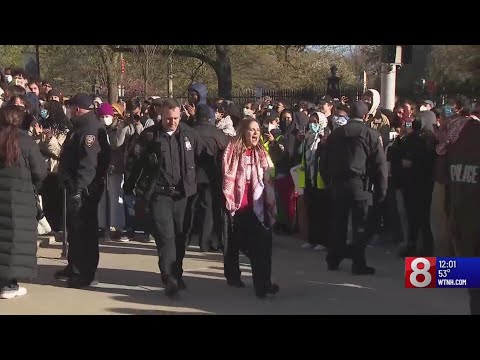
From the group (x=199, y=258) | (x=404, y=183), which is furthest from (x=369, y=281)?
(x=199, y=258)

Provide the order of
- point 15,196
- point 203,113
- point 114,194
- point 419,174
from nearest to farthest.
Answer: point 15,196, point 203,113, point 419,174, point 114,194

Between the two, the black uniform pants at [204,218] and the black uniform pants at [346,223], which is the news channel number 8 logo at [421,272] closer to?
the black uniform pants at [346,223]

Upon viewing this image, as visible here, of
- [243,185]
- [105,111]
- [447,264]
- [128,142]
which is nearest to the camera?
[447,264]

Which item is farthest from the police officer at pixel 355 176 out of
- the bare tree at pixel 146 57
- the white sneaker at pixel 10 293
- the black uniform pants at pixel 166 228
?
the bare tree at pixel 146 57

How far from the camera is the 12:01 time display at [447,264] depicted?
617cm

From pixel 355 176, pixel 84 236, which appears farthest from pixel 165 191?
pixel 355 176

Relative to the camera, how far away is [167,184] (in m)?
7.58

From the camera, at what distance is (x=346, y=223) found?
8.84m

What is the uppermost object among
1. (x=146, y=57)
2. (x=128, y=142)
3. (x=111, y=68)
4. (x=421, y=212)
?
(x=146, y=57)

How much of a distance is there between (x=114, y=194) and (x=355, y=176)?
13.0 feet

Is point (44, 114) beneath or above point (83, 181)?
above

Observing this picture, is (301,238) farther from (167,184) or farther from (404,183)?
(167,184)

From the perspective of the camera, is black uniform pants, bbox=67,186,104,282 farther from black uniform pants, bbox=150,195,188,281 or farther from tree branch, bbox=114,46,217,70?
tree branch, bbox=114,46,217,70

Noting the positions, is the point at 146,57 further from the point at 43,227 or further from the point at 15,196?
the point at 15,196
